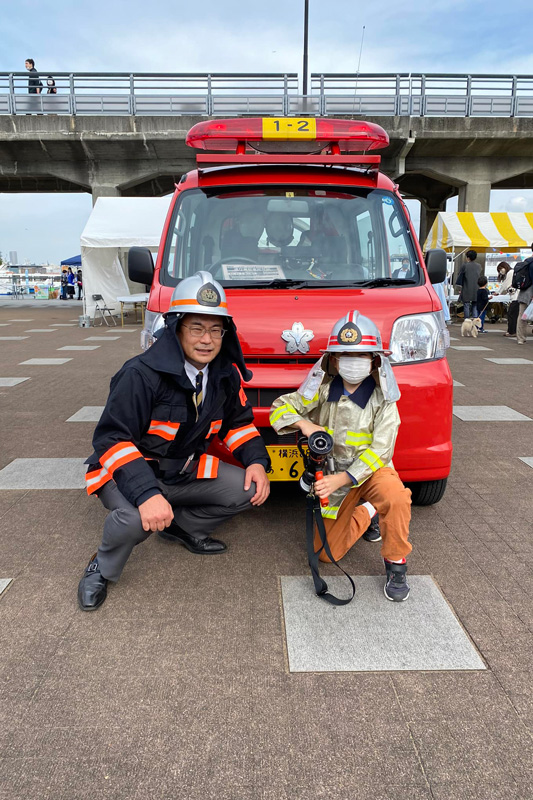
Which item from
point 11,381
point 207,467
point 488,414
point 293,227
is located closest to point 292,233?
point 293,227

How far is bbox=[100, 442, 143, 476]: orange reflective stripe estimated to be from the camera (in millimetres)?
2734

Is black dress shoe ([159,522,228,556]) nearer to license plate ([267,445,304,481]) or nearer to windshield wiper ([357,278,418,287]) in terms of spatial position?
license plate ([267,445,304,481])

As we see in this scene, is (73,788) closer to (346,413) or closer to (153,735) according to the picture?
(153,735)

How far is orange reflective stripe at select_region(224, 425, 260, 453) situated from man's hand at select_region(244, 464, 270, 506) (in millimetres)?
144

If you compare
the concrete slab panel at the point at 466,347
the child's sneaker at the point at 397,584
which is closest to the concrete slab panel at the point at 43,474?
the child's sneaker at the point at 397,584

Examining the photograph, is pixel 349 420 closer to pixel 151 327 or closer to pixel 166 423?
pixel 166 423

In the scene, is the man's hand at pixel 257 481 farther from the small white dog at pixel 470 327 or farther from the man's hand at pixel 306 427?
the small white dog at pixel 470 327

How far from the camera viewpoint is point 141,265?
428cm

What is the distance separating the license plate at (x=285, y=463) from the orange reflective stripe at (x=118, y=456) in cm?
95

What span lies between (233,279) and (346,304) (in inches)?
32.3

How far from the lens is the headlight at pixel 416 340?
351 centimetres

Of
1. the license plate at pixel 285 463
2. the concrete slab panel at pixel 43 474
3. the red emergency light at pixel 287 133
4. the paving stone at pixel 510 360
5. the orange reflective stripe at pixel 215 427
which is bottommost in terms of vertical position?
the concrete slab panel at pixel 43 474

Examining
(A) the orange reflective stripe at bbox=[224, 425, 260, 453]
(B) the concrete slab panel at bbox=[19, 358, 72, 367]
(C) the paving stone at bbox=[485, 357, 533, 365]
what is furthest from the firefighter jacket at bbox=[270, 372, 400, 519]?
(C) the paving stone at bbox=[485, 357, 533, 365]

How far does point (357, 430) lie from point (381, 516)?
0.45 meters
